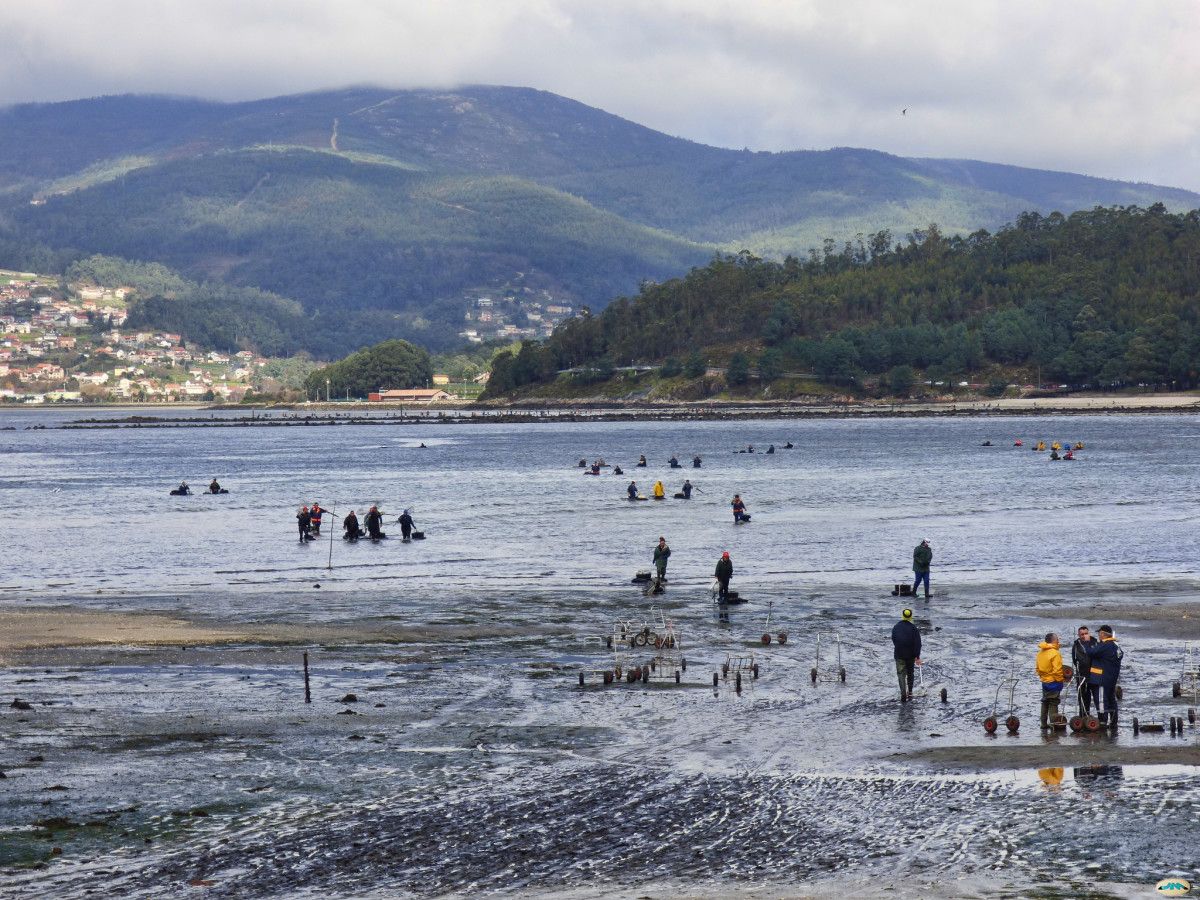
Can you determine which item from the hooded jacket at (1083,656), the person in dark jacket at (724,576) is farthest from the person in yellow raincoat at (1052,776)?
the person in dark jacket at (724,576)

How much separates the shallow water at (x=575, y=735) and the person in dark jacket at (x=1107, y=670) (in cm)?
57

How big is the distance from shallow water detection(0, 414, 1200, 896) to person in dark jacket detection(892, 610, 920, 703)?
55cm

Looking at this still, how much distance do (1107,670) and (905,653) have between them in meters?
3.95

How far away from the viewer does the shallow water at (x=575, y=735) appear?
60.9ft

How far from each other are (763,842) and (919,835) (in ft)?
6.51

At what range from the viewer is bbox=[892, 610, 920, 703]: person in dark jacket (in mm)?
27219

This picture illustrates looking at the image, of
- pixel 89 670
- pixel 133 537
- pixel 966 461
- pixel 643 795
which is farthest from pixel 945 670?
pixel 966 461

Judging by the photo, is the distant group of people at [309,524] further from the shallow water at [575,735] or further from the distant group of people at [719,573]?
the distant group of people at [719,573]

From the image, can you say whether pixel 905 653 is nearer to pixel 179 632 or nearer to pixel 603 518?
pixel 179 632

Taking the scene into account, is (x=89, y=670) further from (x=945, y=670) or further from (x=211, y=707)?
(x=945, y=670)

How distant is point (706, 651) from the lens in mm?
33375

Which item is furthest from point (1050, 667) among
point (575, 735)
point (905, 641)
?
point (575, 735)

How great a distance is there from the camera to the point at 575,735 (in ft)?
82.1

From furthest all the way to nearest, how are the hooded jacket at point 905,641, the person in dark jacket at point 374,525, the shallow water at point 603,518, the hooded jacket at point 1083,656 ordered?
the person in dark jacket at point 374,525 < the shallow water at point 603,518 < the hooded jacket at point 905,641 < the hooded jacket at point 1083,656
